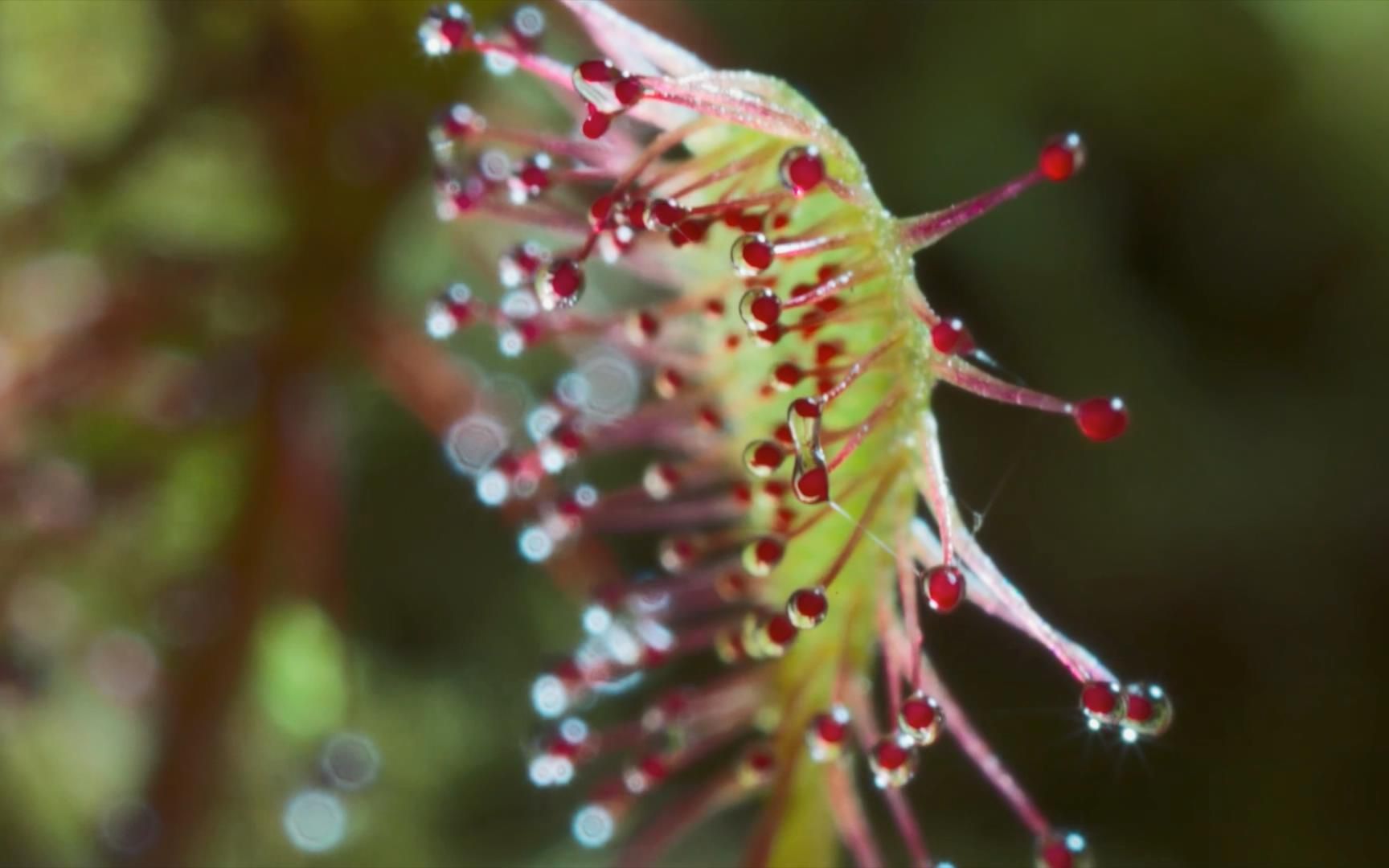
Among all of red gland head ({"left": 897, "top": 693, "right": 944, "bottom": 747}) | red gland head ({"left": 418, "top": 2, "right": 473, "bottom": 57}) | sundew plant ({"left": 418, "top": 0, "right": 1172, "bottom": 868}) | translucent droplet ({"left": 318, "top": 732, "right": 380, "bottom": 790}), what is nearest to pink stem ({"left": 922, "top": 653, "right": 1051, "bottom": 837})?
sundew plant ({"left": 418, "top": 0, "right": 1172, "bottom": 868})

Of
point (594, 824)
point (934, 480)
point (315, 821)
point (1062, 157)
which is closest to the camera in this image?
point (1062, 157)

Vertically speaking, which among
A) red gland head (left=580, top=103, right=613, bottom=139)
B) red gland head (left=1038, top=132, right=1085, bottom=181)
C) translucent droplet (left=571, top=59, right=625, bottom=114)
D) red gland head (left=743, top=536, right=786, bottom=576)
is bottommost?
red gland head (left=743, top=536, right=786, bottom=576)

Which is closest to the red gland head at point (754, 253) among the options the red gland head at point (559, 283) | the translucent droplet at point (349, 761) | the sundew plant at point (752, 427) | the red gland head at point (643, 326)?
the sundew plant at point (752, 427)

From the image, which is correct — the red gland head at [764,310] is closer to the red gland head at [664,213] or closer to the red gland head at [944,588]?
the red gland head at [664,213]

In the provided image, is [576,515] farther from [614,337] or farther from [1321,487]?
[1321,487]

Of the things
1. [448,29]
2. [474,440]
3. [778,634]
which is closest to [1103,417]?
[778,634]

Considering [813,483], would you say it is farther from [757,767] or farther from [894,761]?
[757,767]

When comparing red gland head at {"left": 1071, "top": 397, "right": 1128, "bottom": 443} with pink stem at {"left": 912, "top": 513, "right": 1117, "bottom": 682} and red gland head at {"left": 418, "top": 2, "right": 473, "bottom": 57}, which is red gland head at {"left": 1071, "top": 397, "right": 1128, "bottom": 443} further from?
red gland head at {"left": 418, "top": 2, "right": 473, "bottom": 57}
